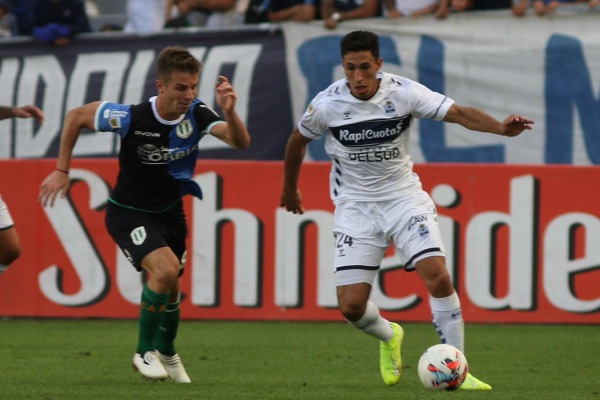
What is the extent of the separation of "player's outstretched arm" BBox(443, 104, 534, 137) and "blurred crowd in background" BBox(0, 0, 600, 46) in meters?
6.04

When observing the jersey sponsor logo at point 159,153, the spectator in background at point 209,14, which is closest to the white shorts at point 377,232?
the jersey sponsor logo at point 159,153

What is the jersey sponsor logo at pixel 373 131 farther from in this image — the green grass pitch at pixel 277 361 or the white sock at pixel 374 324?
the green grass pitch at pixel 277 361

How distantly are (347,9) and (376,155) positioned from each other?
666 centimetres

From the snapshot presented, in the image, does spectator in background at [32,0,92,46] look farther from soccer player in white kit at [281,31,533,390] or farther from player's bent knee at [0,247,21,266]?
soccer player in white kit at [281,31,533,390]

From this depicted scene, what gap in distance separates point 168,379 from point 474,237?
4.58 metres

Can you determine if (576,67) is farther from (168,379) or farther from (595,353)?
(168,379)

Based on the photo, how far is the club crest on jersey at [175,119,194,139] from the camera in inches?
312

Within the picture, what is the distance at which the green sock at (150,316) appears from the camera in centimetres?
781

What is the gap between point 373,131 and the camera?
7852 millimetres

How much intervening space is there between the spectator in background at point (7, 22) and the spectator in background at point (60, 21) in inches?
26.5

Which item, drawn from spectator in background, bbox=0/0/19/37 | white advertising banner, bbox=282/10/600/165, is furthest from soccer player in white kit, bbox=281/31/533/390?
spectator in background, bbox=0/0/19/37

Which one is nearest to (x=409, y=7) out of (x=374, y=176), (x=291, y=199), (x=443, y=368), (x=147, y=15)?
(x=147, y=15)

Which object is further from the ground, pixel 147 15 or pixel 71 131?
→ pixel 71 131

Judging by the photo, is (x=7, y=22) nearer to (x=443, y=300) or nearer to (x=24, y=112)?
(x=24, y=112)
